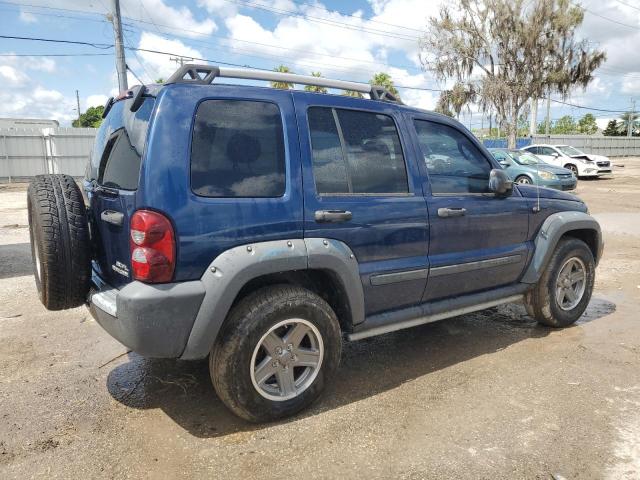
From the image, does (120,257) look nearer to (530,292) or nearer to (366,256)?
(366,256)

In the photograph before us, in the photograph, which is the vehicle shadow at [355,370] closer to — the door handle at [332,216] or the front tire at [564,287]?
the front tire at [564,287]

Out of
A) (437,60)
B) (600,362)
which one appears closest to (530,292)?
(600,362)

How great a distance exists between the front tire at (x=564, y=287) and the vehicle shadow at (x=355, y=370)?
201mm

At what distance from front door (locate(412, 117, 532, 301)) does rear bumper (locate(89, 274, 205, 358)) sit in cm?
170

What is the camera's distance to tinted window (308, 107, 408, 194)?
310 cm

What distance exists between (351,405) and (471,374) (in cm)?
100

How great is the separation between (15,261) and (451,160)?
20.5 ft

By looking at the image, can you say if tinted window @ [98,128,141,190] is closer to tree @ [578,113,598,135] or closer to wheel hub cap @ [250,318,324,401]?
wheel hub cap @ [250,318,324,401]

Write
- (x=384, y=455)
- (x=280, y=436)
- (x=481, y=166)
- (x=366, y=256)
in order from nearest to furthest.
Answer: (x=384, y=455) → (x=280, y=436) → (x=366, y=256) → (x=481, y=166)

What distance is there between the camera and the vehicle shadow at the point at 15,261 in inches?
255

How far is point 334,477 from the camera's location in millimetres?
2508

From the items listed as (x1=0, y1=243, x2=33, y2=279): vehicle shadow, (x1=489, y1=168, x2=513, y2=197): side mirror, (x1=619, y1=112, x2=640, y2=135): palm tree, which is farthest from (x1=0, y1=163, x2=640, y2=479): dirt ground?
(x1=619, y1=112, x2=640, y2=135): palm tree

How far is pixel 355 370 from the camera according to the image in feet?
12.3

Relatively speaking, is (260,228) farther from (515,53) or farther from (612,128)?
(612,128)
